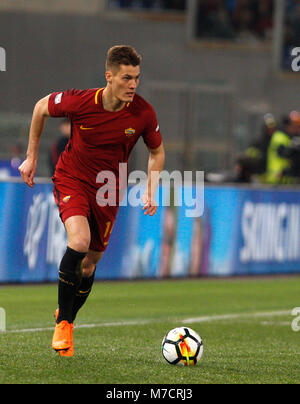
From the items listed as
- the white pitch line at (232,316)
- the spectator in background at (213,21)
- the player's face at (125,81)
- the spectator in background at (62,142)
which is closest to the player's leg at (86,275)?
the player's face at (125,81)

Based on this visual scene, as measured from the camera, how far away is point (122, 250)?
1301 cm

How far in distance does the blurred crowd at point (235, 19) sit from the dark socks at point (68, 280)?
18.0 meters

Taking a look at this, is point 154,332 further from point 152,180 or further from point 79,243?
point 79,243

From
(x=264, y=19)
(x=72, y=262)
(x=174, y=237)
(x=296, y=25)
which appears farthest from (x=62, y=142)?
(x=264, y=19)

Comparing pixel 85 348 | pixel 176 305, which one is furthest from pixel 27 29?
pixel 85 348

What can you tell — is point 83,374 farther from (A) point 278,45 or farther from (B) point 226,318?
(A) point 278,45

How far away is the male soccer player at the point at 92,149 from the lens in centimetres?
666

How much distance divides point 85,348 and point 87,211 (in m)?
1.04

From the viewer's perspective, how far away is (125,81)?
669cm

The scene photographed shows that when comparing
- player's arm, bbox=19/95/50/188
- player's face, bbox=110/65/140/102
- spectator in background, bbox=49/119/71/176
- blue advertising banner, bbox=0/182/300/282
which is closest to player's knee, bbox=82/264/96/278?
player's arm, bbox=19/95/50/188

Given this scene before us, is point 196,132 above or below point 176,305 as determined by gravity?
above

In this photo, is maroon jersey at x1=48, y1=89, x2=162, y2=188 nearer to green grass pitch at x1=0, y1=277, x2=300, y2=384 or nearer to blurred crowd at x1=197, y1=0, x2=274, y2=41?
green grass pitch at x1=0, y1=277, x2=300, y2=384

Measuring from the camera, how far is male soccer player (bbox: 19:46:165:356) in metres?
6.66

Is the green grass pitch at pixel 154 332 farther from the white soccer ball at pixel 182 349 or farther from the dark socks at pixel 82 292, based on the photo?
the dark socks at pixel 82 292
